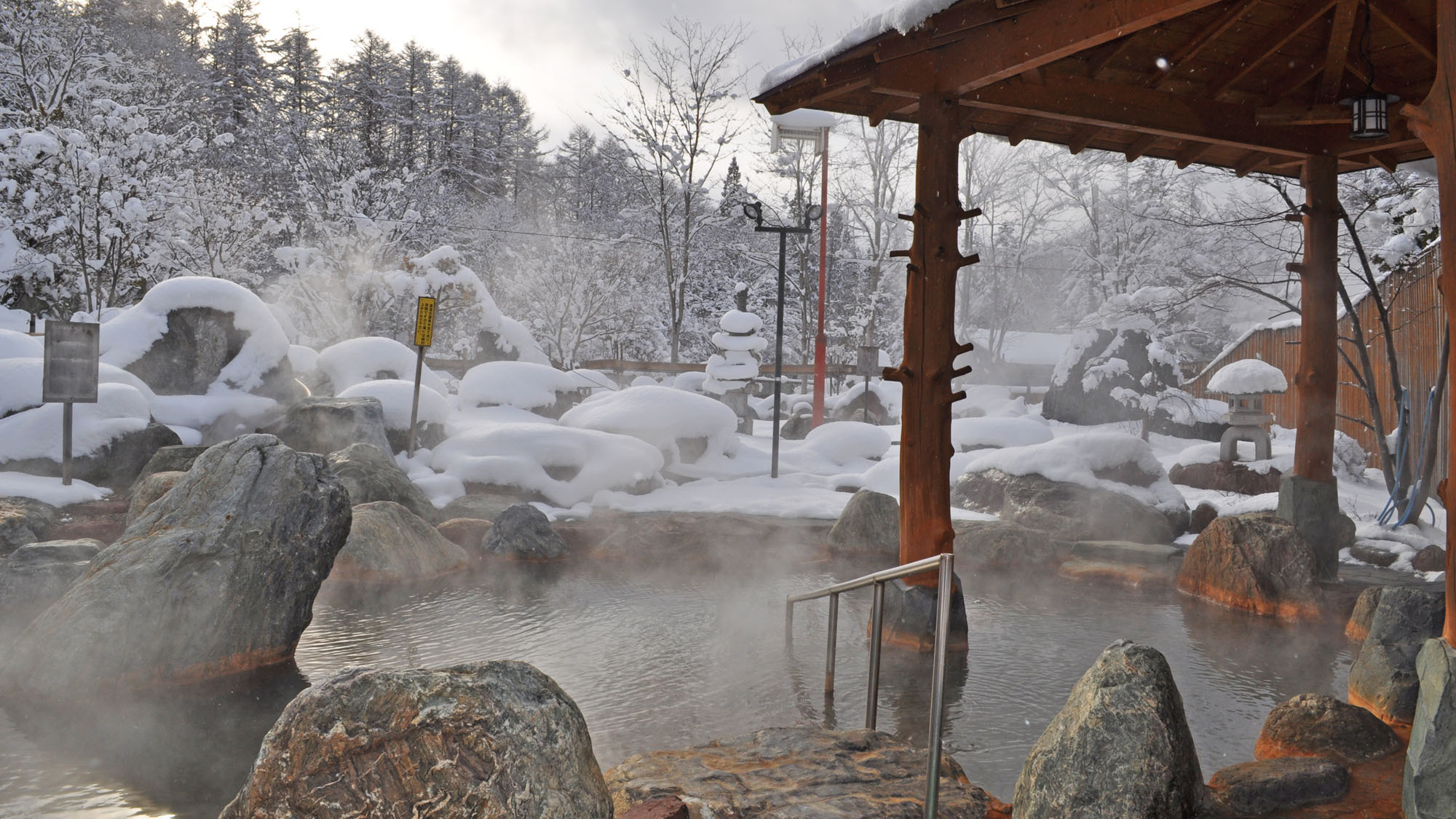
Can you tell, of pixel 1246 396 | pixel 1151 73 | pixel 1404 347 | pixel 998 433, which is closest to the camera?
pixel 1151 73

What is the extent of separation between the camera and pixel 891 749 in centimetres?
348

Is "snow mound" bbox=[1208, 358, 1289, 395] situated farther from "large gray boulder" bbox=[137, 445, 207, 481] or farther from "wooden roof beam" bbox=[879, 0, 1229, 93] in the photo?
"large gray boulder" bbox=[137, 445, 207, 481]

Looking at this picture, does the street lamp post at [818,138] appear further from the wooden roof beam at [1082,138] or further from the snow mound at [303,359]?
the snow mound at [303,359]

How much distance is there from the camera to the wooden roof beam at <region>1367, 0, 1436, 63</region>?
5.04 meters

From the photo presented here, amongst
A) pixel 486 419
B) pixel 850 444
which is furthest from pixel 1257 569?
pixel 486 419

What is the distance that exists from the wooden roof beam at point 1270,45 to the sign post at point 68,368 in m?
9.77

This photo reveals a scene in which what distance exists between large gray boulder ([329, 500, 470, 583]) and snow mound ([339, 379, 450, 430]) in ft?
14.4

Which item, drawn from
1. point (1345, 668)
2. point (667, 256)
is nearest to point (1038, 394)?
point (667, 256)

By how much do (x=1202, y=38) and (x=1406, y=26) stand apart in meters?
1.13

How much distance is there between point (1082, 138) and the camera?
6.52 meters

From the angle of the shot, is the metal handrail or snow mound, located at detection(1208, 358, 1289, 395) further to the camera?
snow mound, located at detection(1208, 358, 1289, 395)

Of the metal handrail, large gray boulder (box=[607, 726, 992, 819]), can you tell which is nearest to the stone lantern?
the metal handrail

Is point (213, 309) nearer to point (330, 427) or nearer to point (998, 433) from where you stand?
point (330, 427)

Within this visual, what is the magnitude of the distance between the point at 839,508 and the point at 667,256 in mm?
15093
